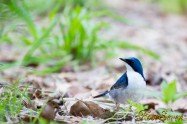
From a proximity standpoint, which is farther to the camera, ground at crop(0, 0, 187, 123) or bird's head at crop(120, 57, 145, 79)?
ground at crop(0, 0, 187, 123)

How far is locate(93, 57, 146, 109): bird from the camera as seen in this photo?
10.2 feet

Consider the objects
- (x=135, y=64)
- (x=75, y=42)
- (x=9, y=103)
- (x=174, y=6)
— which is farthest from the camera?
(x=174, y=6)

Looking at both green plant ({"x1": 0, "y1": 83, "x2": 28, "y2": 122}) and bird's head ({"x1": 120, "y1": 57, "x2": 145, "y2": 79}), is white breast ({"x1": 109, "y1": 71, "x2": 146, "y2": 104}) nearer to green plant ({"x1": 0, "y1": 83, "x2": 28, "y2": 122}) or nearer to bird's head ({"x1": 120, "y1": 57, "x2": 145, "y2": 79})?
bird's head ({"x1": 120, "y1": 57, "x2": 145, "y2": 79})

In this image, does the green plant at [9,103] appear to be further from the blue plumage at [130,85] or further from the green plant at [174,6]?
the green plant at [174,6]

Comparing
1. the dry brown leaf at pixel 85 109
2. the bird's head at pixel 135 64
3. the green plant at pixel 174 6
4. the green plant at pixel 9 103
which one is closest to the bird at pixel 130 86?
the bird's head at pixel 135 64

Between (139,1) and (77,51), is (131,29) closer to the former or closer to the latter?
(77,51)

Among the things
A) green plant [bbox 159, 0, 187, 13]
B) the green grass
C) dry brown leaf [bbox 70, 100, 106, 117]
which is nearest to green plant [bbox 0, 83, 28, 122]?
dry brown leaf [bbox 70, 100, 106, 117]

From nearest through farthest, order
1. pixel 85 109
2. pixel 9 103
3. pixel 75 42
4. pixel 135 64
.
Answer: pixel 9 103, pixel 85 109, pixel 135 64, pixel 75 42

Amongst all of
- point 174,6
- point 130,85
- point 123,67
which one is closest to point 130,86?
point 130,85

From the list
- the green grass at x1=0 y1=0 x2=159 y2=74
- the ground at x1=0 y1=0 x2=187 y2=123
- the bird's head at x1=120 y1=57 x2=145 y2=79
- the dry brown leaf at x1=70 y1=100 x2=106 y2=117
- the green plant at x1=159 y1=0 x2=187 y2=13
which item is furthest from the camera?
the green plant at x1=159 y1=0 x2=187 y2=13

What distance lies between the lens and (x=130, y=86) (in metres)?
3.11

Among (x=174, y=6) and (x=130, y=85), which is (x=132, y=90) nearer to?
(x=130, y=85)

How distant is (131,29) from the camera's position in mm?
8312

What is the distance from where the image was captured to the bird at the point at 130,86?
10.2 ft
